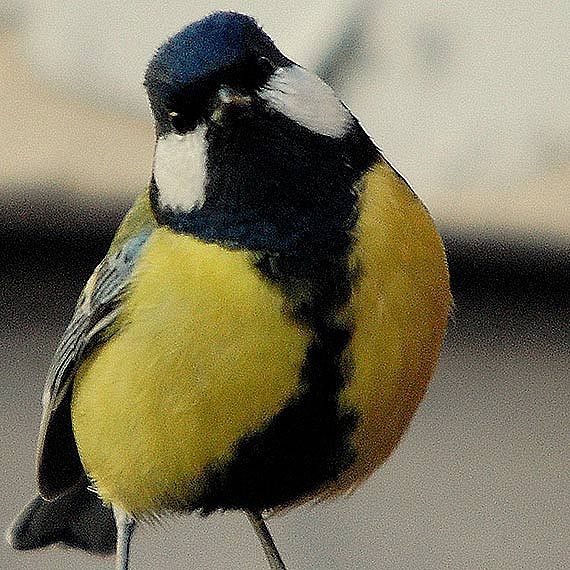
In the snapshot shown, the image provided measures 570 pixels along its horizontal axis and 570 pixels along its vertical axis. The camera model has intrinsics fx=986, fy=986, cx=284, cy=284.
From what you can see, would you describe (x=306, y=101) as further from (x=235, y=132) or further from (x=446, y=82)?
(x=446, y=82)

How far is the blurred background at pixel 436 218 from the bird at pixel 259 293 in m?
0.58

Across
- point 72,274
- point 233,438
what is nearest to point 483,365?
point 72,274

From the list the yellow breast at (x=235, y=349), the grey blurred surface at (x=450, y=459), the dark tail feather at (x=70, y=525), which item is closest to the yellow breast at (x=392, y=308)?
the yellow breast at (x=235, y=349)

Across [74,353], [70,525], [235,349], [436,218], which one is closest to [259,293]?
[235,349]

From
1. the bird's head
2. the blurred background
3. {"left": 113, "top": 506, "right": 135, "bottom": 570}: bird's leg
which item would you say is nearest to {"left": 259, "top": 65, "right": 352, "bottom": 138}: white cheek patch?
the bird's head

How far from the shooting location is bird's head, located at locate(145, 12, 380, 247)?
393mm

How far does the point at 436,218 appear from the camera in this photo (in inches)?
41.8

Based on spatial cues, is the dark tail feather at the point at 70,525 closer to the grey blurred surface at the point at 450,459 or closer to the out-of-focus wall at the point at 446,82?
the grey blurred surface at the point at 450,459

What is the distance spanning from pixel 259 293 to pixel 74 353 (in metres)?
0.13

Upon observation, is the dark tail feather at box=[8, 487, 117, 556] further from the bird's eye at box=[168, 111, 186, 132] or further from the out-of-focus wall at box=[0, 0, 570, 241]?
the out-of-focus wall at box=[0, 0, 570, 241]

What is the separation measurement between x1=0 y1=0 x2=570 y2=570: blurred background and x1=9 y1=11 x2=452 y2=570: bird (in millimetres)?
584

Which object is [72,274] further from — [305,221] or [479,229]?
[305,221]

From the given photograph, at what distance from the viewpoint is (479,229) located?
3.45 ft

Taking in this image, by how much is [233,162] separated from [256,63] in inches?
1.7
